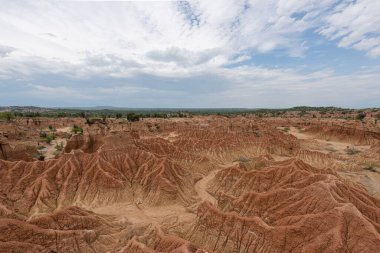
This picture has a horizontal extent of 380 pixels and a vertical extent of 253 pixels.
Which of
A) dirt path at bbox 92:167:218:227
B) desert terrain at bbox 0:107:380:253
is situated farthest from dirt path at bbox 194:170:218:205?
dirt path at bbox 92:167:218:227

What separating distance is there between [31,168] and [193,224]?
3092cm

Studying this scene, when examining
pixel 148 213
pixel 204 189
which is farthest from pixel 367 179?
pixel 148 213

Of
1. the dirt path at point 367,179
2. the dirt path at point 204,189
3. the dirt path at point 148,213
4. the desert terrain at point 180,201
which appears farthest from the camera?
the dirt path at point 367,179

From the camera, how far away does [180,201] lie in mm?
48875

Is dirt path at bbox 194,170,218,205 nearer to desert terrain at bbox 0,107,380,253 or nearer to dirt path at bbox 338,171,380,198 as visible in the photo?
desert terrain at bbox 0,107,380,253

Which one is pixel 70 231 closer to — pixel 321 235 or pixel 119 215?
pixel 119 215

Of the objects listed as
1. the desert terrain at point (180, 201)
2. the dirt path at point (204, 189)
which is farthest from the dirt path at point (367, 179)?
the dirt path at point (204, 189)

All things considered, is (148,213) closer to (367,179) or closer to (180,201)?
(180,201)

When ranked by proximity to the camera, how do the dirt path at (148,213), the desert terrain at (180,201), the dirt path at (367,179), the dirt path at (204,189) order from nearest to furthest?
the desert terrain at (180,201), the dirt path at (148,213), the dirt path at (204,189), the dirt path at (367,179)

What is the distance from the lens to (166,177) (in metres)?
51.8

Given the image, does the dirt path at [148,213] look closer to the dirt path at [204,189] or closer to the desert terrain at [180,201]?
the desert terrain at [180,201]

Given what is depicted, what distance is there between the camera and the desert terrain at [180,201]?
88.9ft

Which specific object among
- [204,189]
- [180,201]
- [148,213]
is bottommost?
[204,189]

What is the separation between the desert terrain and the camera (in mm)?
27109
